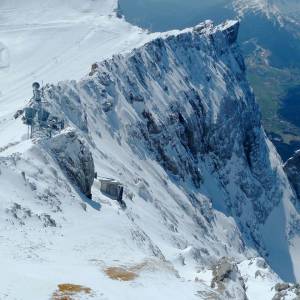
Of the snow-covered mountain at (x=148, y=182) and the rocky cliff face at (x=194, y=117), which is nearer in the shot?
the snow-covered mountain at (x=148, y=182)

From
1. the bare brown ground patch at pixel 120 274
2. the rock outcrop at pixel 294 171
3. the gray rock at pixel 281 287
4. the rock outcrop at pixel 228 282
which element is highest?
the bare brown ground patch at pixel 120 274

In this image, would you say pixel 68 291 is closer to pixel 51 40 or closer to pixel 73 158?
pixel 73 158

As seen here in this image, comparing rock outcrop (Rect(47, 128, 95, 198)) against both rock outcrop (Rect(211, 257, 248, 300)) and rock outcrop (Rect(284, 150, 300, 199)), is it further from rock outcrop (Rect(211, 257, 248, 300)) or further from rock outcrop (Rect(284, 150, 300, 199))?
rock outcrop (Rect(284, 150, 300, 199))

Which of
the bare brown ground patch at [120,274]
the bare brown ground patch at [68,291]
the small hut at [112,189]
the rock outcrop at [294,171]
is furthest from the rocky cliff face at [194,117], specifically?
the bare brown ground patch at [68,291]

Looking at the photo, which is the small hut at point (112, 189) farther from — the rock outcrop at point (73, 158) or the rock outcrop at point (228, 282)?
the rock outcrop at point (228, 282)

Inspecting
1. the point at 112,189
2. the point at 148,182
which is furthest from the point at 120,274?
the point at 148,182

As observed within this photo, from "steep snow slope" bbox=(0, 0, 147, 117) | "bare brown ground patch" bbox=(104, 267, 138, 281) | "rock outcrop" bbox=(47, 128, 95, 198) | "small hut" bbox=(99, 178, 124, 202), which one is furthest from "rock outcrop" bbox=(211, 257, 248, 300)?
"steep snow slope" bbox=(0, 0, 147, 117)

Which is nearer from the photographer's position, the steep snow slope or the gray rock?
the gray rock

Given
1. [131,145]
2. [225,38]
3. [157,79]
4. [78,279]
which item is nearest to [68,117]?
[131,145]
